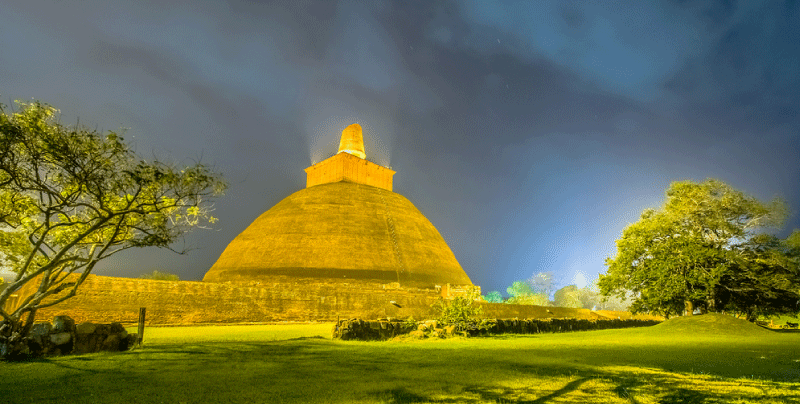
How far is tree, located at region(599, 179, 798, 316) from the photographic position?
20.2 metres

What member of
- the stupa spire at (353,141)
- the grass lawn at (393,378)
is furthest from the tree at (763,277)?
the stupa spire at (353,141)

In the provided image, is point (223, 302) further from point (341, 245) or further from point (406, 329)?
point (341, 245)

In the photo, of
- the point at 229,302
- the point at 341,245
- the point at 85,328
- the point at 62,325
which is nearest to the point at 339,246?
the point at 341,245

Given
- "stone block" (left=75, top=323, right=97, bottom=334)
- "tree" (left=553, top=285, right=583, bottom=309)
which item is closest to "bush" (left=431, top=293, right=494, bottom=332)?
"stone block" (left=75, top=323, right=97, bottom=334)

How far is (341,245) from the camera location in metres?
31.2

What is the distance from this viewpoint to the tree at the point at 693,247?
20172 mm

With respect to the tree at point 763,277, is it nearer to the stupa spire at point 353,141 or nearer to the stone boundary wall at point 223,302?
the stone boundary wall at point 223,302

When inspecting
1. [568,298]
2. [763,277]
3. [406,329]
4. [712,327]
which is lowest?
[568,298]

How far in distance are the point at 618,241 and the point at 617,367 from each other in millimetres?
18634

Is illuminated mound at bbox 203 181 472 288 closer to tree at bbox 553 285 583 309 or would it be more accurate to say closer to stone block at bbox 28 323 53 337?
stone block at bbox 28 323 53 337

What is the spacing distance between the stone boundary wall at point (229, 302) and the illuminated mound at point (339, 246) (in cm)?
461

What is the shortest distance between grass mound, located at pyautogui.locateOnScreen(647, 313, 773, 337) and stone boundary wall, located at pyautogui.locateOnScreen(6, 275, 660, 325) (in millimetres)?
10078

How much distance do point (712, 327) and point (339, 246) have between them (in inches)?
892

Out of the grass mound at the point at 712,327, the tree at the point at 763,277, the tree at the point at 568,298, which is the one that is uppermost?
the tree at the point at 763,277
